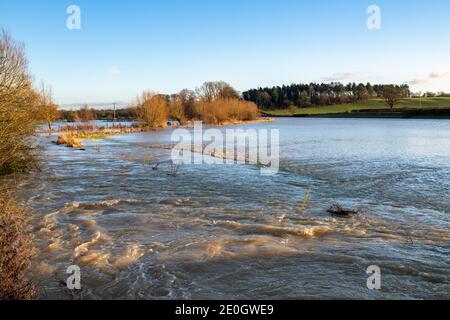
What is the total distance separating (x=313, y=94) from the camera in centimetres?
15638

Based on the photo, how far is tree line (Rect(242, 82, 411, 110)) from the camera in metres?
148

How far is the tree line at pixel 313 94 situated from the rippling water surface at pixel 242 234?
446ft

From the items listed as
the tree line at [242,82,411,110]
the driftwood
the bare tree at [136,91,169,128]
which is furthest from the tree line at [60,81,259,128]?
the driftwood

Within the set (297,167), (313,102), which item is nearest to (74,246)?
(297,167)

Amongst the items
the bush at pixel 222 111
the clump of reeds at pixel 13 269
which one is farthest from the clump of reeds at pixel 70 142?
the bush at pixel 222 111

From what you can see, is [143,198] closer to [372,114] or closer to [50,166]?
[50,166]

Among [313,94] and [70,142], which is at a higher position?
[313,94]

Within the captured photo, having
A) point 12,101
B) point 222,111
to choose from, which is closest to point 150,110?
point 222,111

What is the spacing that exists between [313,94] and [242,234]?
154 meters

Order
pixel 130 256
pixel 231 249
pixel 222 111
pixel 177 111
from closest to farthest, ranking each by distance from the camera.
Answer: pixel 130 256 → pixel 231 249 → pixel 177 111 → pixel 222 111

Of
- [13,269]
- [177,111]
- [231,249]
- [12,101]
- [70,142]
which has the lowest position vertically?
[231,249]

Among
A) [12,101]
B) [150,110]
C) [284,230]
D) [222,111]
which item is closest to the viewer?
[284,230]

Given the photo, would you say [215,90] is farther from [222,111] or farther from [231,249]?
[231,249]

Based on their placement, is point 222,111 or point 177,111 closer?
point 177,111
